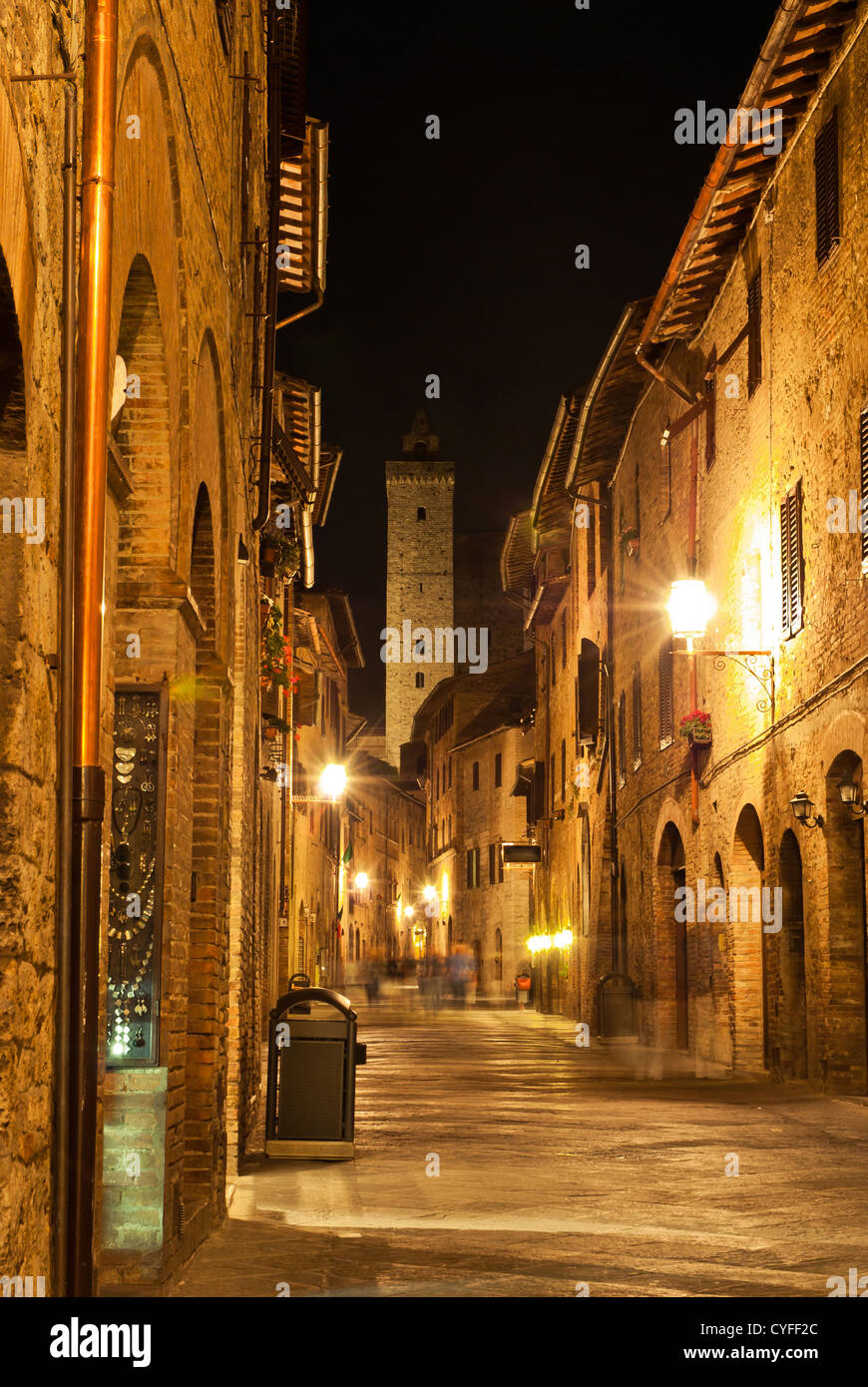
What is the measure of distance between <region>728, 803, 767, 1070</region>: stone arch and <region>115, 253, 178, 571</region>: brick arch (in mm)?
11915

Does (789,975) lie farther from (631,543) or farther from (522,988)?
(522,988)

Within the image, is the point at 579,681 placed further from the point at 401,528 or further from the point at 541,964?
the point at 401,528

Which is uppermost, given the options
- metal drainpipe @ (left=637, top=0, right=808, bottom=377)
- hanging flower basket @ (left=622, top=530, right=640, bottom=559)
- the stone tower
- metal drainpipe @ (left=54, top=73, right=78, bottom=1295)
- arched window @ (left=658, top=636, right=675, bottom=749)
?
the stone tower

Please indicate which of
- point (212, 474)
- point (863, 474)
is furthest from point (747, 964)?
point (212, 474)

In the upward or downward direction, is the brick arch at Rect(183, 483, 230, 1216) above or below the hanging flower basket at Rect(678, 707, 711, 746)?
below

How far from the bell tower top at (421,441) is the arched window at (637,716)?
2391 inches

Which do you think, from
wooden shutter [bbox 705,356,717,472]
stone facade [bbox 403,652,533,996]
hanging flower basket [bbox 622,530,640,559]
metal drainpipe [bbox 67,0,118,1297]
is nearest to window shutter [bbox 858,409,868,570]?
wooden shutter [bbox 705,356,717,472]

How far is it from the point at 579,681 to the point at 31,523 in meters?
25.1

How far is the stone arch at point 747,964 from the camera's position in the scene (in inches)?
687

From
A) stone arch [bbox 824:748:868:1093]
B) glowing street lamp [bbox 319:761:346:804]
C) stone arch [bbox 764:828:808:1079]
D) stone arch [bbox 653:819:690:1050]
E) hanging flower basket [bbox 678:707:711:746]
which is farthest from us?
glowing street lamp [bbox 319:761:346:804]

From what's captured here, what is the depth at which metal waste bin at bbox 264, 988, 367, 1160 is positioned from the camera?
10.2 m

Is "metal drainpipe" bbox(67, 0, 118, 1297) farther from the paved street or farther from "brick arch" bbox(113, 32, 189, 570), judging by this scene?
the paved street

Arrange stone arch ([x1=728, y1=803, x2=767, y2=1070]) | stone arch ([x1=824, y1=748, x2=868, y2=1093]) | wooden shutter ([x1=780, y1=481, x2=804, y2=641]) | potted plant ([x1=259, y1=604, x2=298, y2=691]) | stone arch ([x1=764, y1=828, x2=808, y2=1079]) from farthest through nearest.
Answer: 1. stone arch ([x1=728, y1=803, x2=767, y2=1070])
2. stone arch ([x1=764, y1=828, x2=808, y2=1079])
3. wooden shutter ([x1=780, y1=481, x2=804, y2=641])
4. potted plant ([x1=259, y1=604, x2=298, y2=691])
5. stone arch ([x1=824, y1=748, x2=868, y2=1093])

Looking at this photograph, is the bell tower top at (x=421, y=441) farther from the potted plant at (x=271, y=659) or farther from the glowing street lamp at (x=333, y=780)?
the potted plant at (x=271, y=659)
